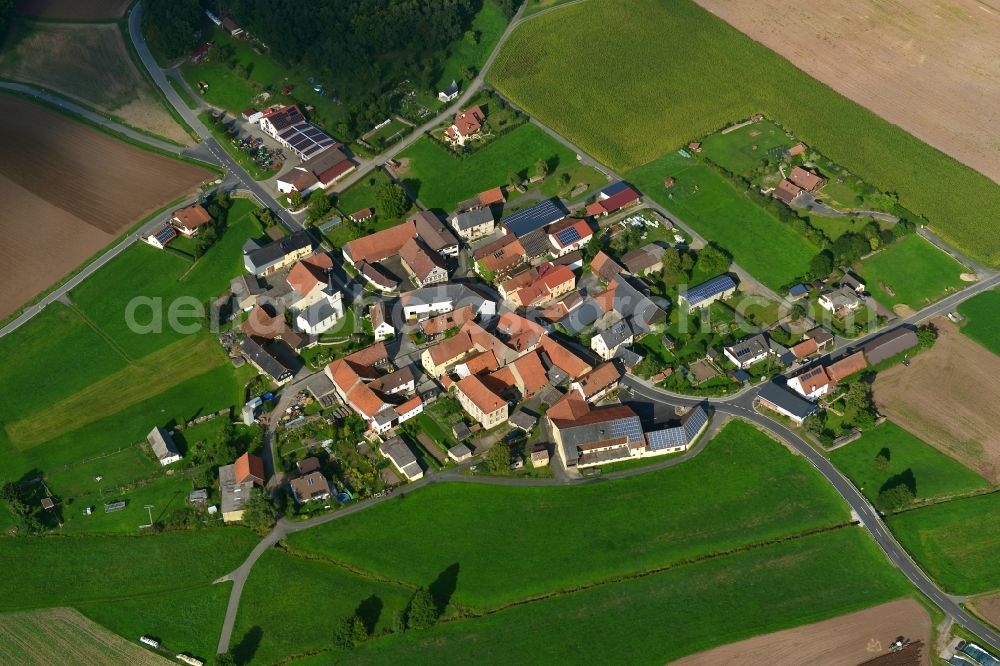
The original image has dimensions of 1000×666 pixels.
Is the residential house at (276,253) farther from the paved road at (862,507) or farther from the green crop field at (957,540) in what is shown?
the green crop field at (957,540)

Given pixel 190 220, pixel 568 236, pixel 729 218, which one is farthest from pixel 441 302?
pixel 729 218

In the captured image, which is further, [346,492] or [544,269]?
[544,269]

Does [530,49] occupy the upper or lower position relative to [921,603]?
upper

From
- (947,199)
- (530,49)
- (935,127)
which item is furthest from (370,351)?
(935,127)

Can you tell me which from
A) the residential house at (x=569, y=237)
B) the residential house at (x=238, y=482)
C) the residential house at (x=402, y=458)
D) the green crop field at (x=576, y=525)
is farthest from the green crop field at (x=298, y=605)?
the residential house at (x=569, y=237)

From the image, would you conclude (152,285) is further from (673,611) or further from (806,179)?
(806,179)

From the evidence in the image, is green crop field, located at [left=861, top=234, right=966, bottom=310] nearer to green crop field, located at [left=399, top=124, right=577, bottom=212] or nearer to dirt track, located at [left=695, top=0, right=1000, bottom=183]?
dirt track, located at [left=695, top=0, right=1000, bottom=183]

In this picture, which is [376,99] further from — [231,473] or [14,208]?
[231,473]
